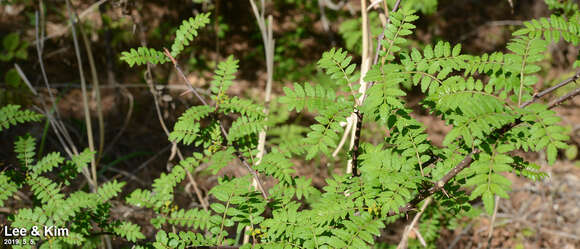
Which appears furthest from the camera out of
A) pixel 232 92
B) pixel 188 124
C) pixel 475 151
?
pixel 232 92

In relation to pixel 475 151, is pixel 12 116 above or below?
above

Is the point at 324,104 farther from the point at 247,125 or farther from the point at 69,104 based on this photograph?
the point at 69,104

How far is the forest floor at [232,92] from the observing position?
271 centimetres

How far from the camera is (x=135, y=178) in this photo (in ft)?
8.48

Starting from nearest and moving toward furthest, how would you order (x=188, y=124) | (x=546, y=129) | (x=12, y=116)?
(x=546, y=129) → (x=188, y=124) → (x=12, y=116)

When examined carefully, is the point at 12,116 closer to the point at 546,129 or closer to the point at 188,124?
the point at 188,124

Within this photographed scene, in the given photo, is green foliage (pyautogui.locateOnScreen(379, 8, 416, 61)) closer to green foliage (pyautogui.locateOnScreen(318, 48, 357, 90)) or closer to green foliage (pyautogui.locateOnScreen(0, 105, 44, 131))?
green foliage (pyautogui.locateOnScreen(318, 48, 357, 90))

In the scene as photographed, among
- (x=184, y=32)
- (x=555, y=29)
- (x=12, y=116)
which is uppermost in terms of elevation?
(x=184, y=32)

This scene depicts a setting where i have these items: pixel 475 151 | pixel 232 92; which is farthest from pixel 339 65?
pixel 232 92

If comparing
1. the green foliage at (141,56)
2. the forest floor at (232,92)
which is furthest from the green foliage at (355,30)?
the green foliage at (141,56)

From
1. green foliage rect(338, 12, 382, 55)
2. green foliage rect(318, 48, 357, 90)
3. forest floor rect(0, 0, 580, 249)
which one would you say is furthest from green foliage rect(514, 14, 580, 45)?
green foliage rect(338, 12, 382, 55)

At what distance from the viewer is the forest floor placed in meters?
2.71

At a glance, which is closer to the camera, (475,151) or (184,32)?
(475,151)

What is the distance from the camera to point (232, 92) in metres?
3.67
